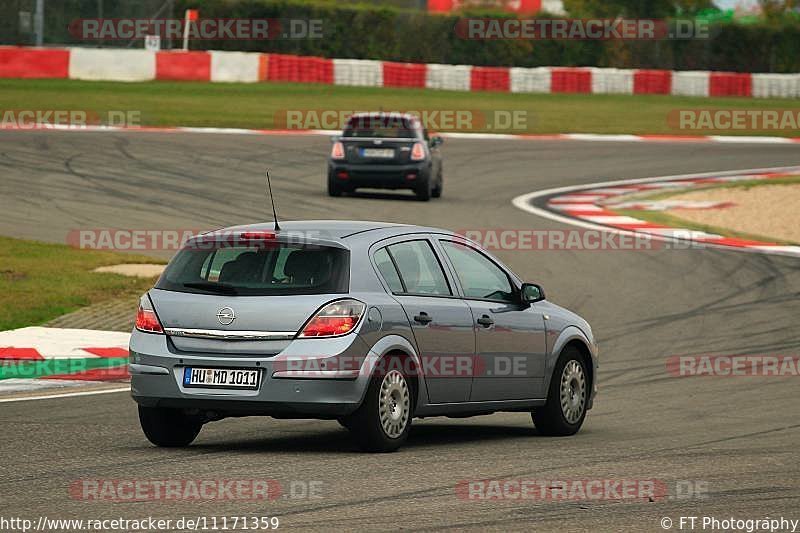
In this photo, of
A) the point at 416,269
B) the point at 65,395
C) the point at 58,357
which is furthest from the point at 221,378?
the point at 58,357

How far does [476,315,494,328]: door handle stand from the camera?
398 inches

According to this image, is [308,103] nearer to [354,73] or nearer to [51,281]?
[354,73]

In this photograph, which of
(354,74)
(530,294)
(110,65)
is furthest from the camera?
(354,74)

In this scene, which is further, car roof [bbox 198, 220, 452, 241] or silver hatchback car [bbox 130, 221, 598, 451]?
car roof [bbox 198, 220, 452, 241]

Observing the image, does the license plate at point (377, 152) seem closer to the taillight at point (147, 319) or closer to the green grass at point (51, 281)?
the green grass at point (51, 281)

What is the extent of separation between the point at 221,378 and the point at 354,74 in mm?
38093

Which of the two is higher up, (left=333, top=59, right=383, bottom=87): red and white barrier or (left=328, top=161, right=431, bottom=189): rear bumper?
(left=333, top=59, right=383, bottom=87): red and white barrier

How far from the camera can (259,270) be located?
9406 mm

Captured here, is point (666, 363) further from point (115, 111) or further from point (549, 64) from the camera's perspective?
point (549, 64)

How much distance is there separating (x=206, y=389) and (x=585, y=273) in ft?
37.2

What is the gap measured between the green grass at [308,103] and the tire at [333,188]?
10588 millimetres
